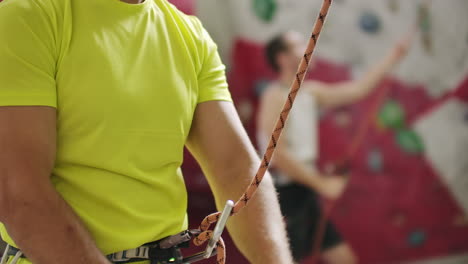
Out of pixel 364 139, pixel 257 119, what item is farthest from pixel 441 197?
pixel 257 119

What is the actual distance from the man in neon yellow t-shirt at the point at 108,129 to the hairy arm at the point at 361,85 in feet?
7.52

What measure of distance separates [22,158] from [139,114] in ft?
0.54

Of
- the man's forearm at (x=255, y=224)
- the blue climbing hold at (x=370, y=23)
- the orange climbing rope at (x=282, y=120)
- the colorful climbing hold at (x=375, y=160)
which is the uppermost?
the orange climbing rope at (x=282, y=120)

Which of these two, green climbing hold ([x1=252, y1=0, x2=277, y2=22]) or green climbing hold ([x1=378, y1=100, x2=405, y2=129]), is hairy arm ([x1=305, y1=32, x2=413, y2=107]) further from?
green climbing hold ([x1=252, y1=0, x2=277, y2=22])

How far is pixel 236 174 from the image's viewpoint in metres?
1.11

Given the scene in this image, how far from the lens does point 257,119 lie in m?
3.23

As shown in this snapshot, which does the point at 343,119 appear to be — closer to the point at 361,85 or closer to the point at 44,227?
the point at 361,85

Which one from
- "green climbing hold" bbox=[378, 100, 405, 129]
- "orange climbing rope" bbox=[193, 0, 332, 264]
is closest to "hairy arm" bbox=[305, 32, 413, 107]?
"green climbing hold" bbox=[378, 100, 405, 129]

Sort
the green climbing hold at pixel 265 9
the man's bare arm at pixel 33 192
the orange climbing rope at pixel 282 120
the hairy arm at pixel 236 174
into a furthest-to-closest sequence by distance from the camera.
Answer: the green climbing hold at pixel 265 9 → the hairy arm at pixel 236 174 → the orange climbing rope at pixel 282 120 → the man's bare arm at pixel 33 192

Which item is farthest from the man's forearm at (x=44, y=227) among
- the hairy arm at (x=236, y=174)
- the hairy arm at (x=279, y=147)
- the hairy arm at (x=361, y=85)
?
the hairy arm at (x=361, y=85)

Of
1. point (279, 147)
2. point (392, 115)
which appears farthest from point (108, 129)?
point (392, 115)

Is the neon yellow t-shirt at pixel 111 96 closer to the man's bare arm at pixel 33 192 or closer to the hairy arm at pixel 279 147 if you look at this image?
the man's bare arm at pixel 33 192

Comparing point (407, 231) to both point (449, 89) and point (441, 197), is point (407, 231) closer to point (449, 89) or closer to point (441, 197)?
point (441, 197)

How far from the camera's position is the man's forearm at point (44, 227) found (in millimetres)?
881
